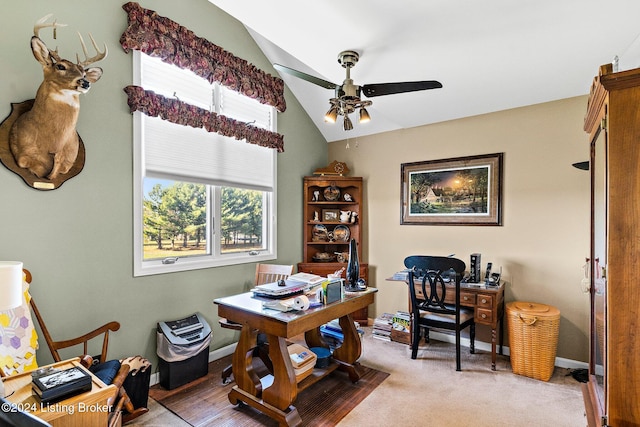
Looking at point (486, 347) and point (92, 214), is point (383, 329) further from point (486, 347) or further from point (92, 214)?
point (92, 214)

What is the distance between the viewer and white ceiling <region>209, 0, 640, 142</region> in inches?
79.0

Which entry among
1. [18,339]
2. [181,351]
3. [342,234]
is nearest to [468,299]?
[342,234]

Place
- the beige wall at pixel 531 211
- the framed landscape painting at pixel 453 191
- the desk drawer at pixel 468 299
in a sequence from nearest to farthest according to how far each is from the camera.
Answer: the beige wall at pixel 531 211
the desk drawer at pixel 468 299
the framed landscape painting at pixel 453 191

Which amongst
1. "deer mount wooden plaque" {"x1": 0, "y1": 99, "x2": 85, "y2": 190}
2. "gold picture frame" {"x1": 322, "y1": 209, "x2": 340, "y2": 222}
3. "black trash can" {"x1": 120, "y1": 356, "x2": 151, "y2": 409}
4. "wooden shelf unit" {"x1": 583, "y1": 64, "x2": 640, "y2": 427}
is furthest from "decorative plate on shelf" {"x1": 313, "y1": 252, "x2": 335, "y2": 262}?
"wooden shelf unit" {"x1": 583, "y1": 64, "x2": 640, "y2": 427}

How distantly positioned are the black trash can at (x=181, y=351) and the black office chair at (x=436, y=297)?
6.56 ft

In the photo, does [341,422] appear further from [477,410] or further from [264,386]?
[477,410]

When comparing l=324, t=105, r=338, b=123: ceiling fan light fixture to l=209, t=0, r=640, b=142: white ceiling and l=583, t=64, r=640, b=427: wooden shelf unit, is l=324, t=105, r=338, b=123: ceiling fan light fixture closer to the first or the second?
l=209, t=0, r=640, b=142: white ceiling

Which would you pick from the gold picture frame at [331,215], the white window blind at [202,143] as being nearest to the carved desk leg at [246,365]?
the white window blind at [202,143]

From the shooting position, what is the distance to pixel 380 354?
3.30 meters

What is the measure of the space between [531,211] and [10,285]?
398 cm

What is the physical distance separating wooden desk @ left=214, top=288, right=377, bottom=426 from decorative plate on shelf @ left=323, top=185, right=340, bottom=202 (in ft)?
6.76

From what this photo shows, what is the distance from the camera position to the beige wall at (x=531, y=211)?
2977 mm

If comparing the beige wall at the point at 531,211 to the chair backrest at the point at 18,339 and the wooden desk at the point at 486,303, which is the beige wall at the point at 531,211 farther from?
the chair backrest at the point at 18,339

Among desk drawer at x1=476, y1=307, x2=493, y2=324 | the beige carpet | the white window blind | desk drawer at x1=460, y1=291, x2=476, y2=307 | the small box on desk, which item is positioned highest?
the white window blind
